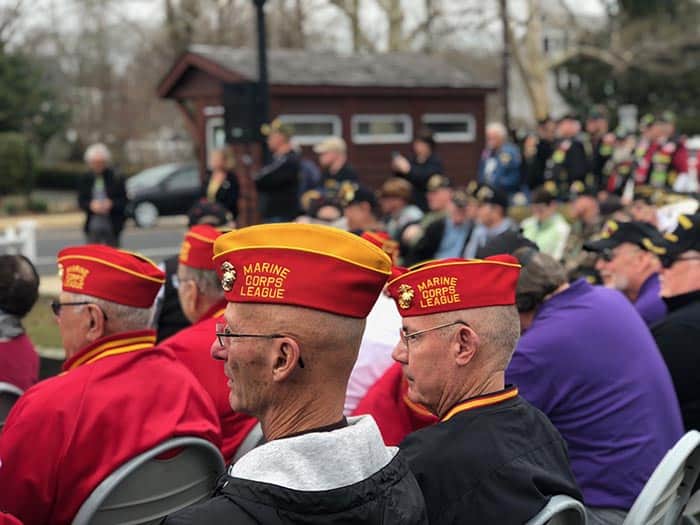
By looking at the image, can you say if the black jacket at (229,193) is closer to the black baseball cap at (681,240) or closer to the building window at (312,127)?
the building window at (312,127)

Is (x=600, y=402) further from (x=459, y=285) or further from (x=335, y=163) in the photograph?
(x=335, y=163)

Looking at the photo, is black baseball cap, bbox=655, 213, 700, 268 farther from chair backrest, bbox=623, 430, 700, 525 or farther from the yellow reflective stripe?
the yellow reflective stripe

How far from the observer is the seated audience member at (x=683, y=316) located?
14.4ft

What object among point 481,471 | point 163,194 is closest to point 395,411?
point 481,471

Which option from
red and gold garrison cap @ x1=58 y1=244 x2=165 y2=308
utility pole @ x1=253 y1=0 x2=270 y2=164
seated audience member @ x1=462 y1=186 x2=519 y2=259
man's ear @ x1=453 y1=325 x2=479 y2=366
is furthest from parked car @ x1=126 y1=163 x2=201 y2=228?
man's ear @ x1=453 y1=325 x2=479 y2=366

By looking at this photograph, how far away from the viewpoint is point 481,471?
2.78 meters

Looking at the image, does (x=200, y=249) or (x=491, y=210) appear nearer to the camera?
(x=200, y=249)

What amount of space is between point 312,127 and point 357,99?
122 centimetres

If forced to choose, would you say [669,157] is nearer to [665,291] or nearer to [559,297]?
[665,291]

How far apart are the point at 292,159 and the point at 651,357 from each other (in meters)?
8.06

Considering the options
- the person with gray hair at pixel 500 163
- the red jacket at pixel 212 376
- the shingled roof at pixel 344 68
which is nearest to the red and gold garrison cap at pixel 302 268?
the red jacket at pixel 212 376

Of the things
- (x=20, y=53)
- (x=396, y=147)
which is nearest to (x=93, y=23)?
(x=20, y=53)

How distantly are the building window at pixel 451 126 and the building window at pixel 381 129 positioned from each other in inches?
17.1

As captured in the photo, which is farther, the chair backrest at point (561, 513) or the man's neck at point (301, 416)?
the chair backrest at point (561, 513)
